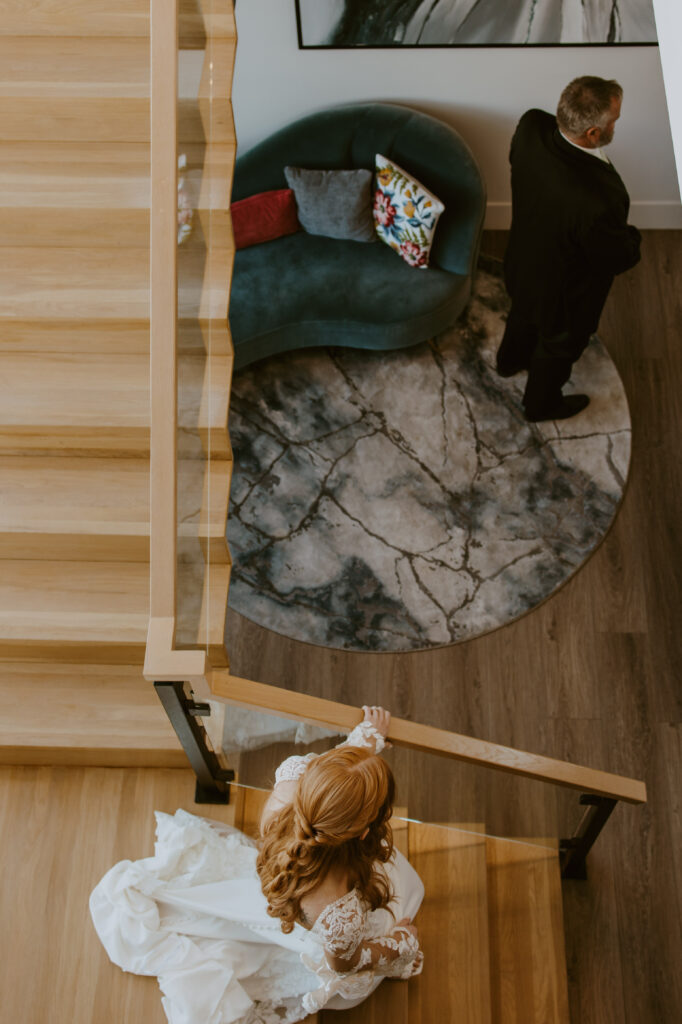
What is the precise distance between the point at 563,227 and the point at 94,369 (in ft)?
6.46

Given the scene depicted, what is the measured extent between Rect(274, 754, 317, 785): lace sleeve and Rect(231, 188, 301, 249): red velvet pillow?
302cm

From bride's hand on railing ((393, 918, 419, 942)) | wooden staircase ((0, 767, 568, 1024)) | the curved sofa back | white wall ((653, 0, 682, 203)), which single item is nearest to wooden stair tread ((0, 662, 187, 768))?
wooden staircase ((0, 767, 568, 1024))

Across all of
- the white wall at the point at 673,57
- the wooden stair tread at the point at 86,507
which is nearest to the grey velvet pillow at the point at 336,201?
the white wall at the point at 673,57

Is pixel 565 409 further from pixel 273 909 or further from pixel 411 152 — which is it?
pixel 273 909

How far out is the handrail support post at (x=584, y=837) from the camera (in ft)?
10.2

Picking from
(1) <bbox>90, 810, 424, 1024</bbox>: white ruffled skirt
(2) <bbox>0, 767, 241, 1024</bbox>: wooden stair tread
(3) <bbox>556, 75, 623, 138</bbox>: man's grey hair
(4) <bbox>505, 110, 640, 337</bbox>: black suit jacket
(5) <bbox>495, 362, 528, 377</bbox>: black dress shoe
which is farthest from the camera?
(5) <bbox>495, 362, 528, 377</bbox>: black dress shoe

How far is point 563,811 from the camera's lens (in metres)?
3.29

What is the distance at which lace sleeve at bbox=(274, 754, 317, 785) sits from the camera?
250cm

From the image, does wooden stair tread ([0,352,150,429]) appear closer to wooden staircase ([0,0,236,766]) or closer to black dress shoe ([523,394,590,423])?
wooden staircase ([0,0,236,766])

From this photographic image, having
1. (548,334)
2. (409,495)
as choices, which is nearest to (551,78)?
(548,334)

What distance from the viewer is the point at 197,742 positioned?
9.09ft

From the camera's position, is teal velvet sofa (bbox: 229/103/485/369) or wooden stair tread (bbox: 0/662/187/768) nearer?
wooden stair tread (bbox: 0/662/187/768)

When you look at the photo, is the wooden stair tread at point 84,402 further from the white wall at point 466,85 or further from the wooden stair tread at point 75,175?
the white wall at point 466,85

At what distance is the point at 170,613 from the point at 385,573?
194 centimetres
